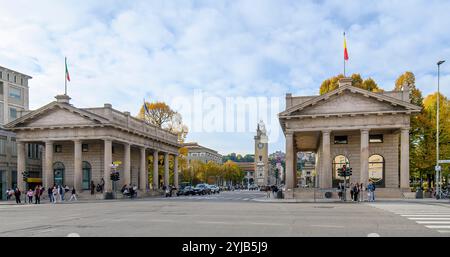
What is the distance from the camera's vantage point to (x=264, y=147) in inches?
7141

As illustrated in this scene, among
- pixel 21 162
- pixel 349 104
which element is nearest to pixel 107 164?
pixel 21 162

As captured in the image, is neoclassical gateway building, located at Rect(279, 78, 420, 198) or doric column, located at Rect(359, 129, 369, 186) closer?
neoclassical gateway building, located at Rect(279, 78, 420, 198)

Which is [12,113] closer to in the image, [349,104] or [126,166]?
[126,166]

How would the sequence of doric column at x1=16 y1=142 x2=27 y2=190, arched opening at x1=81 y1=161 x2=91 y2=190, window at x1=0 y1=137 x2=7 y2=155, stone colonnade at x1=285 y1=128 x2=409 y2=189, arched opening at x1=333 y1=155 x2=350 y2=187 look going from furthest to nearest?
1. window at x1=0 y1=137 x2=7 y2=155
2. arched opening at x1=81 y1=161 x2=91 y2=190
3. doric column at x1=16 y1=142 x2=27 y2=190
4. arched opening at x1=333 y1=155 x2=350 y2=187
5. stone colonnade at x1=285 y1=128 x2=409 y2=189

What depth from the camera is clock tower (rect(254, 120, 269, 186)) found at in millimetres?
175875

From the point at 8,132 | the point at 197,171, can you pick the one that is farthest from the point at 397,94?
the point at 197,171

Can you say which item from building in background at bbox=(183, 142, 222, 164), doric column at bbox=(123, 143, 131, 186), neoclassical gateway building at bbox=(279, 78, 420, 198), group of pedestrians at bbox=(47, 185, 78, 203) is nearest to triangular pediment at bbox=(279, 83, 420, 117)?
neoclassical gateway building at bbox=(279, 78, 420, 198)

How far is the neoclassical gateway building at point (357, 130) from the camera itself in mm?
44812

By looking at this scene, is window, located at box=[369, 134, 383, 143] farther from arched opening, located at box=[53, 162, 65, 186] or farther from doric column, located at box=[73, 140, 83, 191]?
arched opening, located at box=[53, 162, 65, 186]

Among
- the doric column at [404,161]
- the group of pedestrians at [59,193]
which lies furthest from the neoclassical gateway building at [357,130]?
the group of pedestrians at [59,193]

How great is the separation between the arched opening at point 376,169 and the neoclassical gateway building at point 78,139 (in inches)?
1134

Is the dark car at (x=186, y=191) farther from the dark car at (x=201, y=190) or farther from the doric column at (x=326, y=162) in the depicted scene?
the doric column at (x=326, y=162)
